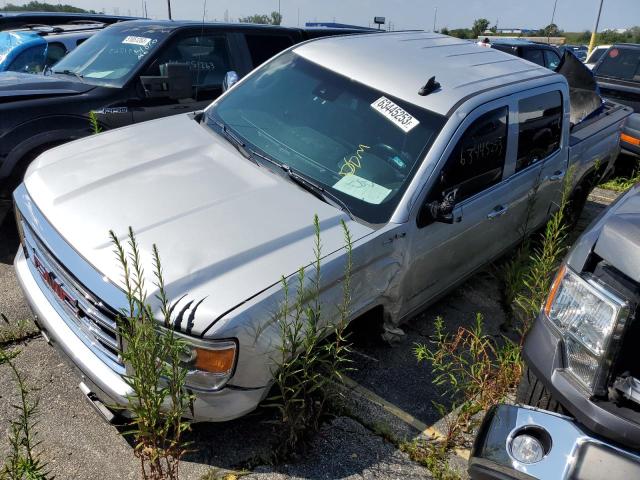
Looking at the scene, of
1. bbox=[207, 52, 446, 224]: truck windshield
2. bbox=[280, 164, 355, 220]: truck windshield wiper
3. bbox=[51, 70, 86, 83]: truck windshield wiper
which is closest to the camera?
bbox=[280, 164, 355, 220]: truck windshield wiper

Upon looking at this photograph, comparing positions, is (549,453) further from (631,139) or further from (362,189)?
(631,139)

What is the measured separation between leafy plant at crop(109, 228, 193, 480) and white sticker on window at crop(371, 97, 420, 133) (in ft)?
5.74

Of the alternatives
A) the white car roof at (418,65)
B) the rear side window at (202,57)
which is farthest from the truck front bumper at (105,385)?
the rear side window at (202,57)

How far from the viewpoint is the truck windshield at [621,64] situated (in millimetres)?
9438

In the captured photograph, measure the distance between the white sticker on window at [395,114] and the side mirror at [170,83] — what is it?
2303 millimetres

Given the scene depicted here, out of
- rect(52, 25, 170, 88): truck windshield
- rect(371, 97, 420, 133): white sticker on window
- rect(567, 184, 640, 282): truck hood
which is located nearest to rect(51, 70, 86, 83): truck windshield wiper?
rect(52, 25, 170, 88): truck windshield

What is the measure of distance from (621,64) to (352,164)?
346 inches

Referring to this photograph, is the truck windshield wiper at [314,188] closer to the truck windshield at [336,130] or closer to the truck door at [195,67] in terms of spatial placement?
the truck windshield at [336,130]

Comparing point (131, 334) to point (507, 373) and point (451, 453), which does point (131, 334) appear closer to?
point (451, 453)

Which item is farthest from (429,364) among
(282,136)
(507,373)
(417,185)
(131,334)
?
(131,334)

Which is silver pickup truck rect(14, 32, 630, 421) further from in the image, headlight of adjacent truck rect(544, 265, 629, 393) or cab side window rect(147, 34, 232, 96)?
cab side window rect(147, 34, 232, 96)

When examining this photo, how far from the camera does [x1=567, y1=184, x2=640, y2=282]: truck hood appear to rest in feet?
6.05

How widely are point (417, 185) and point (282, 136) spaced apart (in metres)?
0.96

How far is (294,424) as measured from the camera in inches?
97.8
